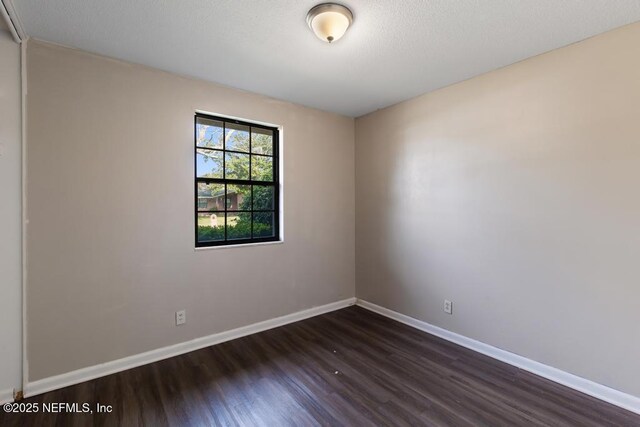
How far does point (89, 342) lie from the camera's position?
2219 mm

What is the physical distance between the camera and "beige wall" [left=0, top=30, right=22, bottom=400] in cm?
191

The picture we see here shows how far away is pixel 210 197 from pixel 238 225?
1.30 feet

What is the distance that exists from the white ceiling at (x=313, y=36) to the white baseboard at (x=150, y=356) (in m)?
2.37

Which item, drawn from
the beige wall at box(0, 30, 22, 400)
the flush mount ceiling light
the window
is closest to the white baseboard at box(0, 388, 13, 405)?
the beige wall at box(0, 30, 22, 400)

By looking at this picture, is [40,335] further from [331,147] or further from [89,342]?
[331,147]

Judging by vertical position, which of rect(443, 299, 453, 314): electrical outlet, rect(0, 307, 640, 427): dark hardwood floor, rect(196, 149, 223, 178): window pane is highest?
rect(196, 149, 223, 178): window pane

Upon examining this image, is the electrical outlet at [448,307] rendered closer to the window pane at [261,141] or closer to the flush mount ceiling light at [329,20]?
the window pane at [261,141]

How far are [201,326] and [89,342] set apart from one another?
0.82 metres

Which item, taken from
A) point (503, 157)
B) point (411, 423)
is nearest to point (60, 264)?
point (411, 423)

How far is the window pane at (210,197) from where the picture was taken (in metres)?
2.79

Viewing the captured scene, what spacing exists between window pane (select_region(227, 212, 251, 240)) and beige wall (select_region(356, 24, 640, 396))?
1638 mm

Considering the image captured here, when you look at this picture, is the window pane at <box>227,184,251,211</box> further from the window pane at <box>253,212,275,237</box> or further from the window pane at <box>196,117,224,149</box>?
the window pane at <box>196,117,224,149</box>

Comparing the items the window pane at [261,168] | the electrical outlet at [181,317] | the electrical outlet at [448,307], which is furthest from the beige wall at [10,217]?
the electrical outlet at [448,307]

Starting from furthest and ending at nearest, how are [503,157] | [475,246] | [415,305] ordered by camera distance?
[415,305] < [475,246] < [503,157]
